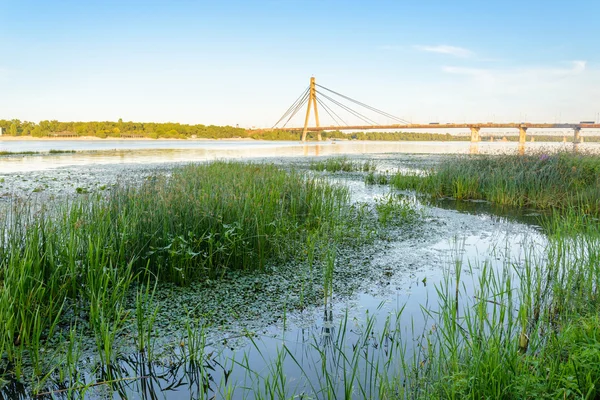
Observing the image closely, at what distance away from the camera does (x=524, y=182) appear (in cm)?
812

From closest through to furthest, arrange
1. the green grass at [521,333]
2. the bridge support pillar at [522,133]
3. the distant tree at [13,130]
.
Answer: the green grass at [521,333] < the bridge support pillar at [522,133] < the distant tree at [13,130]

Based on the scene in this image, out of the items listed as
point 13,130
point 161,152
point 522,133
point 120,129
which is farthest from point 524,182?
point 120,129

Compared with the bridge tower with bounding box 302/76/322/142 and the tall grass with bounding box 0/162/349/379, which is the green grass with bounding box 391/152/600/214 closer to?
the tall grass with bounding box 0/162/349/379

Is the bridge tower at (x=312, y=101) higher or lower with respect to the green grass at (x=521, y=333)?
higher

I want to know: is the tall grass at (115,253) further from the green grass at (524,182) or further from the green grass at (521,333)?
the green grass at (524,182)

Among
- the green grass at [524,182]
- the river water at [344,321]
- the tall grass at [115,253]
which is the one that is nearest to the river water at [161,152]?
the green grass at [524,182]

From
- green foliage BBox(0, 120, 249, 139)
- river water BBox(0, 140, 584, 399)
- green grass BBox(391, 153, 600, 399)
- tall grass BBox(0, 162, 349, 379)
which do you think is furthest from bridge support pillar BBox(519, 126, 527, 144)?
green foliage BBox(0, 120, 249, 139)

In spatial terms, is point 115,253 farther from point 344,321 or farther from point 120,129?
point 120,129

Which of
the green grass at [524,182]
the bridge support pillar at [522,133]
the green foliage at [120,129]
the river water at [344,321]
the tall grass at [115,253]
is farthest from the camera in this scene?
the green foliage at [120,129]

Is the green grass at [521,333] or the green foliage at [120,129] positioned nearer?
the green grass at [521,333]

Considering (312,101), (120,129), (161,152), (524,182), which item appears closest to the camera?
(524,182)

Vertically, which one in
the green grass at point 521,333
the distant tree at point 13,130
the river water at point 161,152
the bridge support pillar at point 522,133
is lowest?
the green grass at point 521,333

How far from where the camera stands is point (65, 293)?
2676 millimetres

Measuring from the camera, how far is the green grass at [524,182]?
7.41 m
